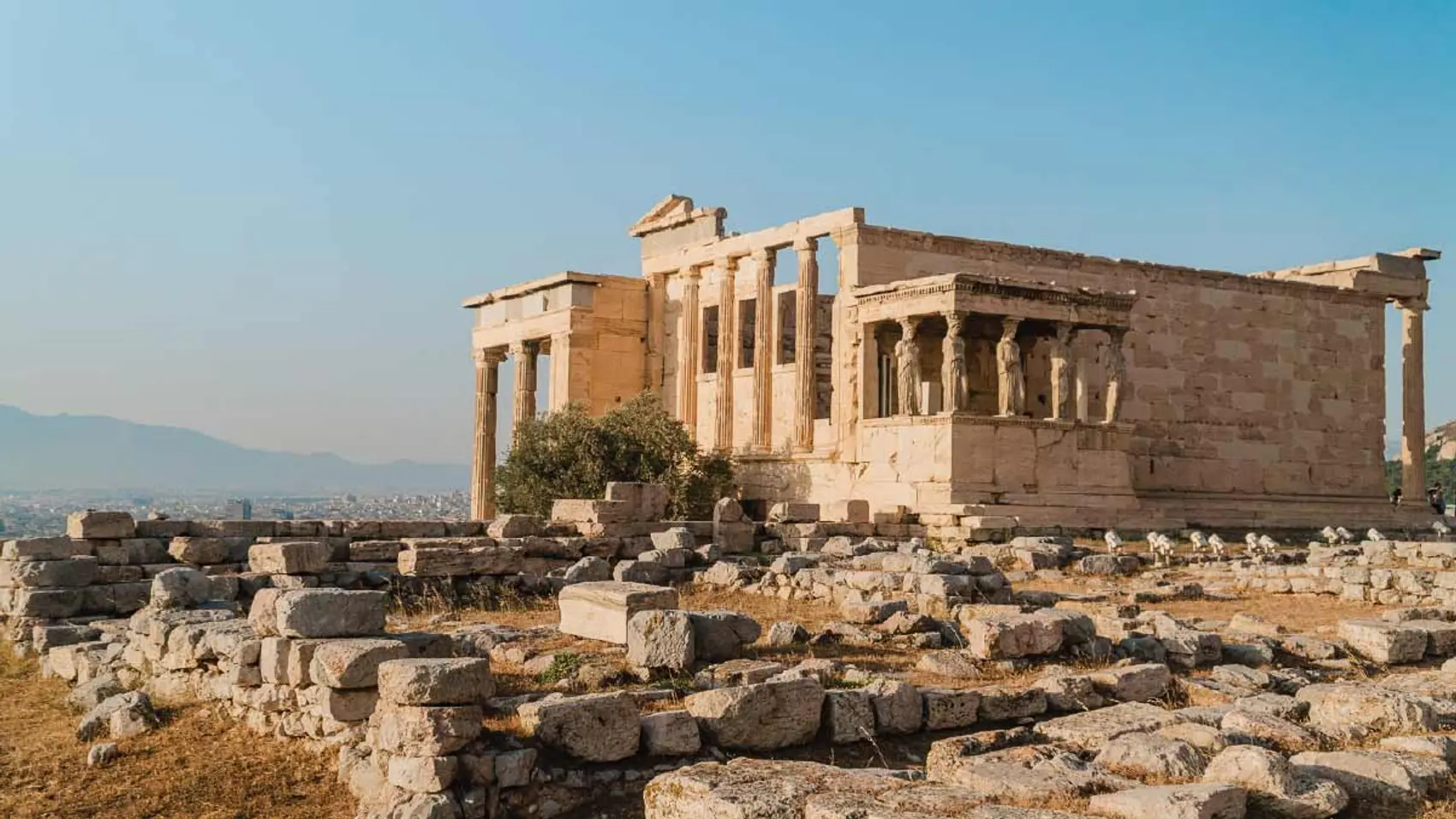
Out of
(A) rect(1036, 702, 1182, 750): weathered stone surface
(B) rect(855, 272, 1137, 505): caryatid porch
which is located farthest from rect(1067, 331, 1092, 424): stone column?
(A) rect(1036, 702, 1182, 750): weathered stone surface

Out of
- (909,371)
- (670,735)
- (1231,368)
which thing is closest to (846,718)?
(670,735)

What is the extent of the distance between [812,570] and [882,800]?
32.9ft

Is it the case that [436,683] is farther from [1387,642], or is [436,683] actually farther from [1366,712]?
[1387,642]

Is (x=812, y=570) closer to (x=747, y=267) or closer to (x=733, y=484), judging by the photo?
(x=733, y=484)

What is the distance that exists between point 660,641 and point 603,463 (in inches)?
613

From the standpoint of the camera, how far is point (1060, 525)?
2234 centimetres

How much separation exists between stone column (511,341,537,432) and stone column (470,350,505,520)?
→ 144 centimetres

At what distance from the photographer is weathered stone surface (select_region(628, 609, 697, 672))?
30.6 feet

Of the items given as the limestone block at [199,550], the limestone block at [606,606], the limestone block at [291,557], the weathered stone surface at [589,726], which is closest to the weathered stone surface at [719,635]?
the limestone block at [606,606]

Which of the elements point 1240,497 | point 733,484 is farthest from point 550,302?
point 1240,497

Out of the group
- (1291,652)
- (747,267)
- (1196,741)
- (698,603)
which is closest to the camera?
(1196,741)

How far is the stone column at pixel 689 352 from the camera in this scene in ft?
94.6

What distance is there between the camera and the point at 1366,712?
24.1 feet

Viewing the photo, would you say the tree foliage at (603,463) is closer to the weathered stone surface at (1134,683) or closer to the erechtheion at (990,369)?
the erechtheion at (990,369)
